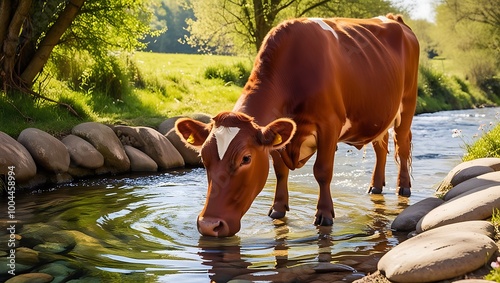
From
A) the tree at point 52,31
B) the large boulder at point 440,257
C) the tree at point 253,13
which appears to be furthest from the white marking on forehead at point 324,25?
the tree at point 253,13

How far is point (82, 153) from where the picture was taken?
9.95m

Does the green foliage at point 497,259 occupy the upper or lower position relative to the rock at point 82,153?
lower

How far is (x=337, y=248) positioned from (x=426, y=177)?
484cm

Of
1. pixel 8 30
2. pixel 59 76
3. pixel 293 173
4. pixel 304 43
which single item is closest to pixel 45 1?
pixel 8 30

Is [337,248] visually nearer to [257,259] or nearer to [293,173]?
[257,259]

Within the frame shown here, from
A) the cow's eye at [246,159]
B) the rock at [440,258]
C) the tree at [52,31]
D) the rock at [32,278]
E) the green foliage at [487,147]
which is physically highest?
the tree at [52,31]

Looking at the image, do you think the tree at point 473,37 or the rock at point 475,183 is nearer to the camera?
the rock at point 475,183

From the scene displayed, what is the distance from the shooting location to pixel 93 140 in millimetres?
10430

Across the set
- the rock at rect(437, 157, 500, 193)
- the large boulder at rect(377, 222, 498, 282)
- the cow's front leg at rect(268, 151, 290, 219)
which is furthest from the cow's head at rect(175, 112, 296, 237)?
the rock at rect(437, 157, 500, 193)

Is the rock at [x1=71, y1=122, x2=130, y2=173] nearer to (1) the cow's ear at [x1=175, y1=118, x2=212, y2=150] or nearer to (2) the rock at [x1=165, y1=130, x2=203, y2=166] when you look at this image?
(2) the rock at [x1=165, y1=130, x2=203, y2=166]

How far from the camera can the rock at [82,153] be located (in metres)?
→ 9.90

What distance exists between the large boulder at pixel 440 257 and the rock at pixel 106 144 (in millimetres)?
6520

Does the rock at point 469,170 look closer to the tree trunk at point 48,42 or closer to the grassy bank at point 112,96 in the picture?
the grassy bank at point 112,96

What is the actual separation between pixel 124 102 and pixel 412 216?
9737 millimetres
